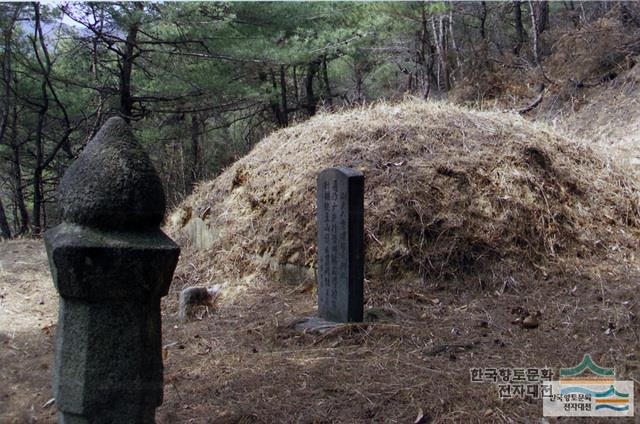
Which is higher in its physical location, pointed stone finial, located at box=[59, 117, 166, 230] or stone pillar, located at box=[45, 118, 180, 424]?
pointed stone finial, located at box=[59, 117, 166, 230]

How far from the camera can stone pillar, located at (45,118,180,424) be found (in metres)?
2.35

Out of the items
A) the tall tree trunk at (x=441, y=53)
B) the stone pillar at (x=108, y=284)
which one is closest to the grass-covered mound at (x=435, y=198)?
the stone pillar at (x=108, y=284)

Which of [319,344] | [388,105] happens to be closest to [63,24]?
[388,105]

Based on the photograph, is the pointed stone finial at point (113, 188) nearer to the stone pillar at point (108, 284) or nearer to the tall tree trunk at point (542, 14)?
the stone pillar at point (108, 284)

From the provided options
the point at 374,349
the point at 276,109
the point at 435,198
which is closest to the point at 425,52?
the point at 276,109

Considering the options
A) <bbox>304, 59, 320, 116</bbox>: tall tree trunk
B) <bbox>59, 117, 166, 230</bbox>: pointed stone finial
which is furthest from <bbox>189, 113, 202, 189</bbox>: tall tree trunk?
<bbox>59, 117, 166, 230</bbox>: pointed stone finial

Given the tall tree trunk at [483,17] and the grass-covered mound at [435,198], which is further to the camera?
the tall tree trunk at [483,17]

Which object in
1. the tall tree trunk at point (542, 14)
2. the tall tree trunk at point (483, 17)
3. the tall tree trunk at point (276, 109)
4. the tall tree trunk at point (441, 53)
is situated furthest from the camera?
the tall tree trunk at point (483, 17)

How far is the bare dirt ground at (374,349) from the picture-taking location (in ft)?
11.5

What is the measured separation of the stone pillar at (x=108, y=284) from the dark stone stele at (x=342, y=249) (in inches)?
105

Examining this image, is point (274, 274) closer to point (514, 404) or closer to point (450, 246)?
point (450, 246)

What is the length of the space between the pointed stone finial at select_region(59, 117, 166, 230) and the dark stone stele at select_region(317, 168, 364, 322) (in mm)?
2683

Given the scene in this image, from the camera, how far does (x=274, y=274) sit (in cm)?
645

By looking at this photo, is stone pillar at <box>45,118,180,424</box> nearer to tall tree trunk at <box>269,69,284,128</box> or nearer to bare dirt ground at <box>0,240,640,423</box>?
bare dirt ground at <box>0,240,640,423</box>
